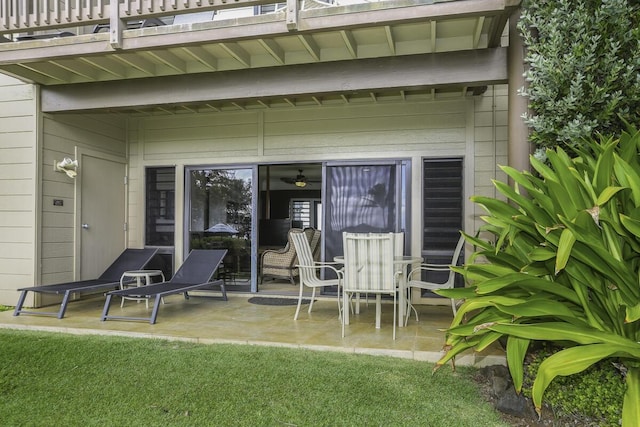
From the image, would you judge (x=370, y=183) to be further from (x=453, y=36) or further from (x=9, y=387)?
(x=9, y=387)

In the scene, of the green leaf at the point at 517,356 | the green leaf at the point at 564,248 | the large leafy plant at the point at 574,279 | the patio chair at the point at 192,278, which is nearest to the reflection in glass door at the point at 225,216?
the patio chair at the point at 192,278

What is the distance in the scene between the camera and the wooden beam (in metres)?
3.88

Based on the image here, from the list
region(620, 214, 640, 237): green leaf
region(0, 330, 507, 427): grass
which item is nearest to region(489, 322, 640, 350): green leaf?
region(620, 214, 640, 237): green leaf

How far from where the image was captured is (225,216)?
6281 millimetres

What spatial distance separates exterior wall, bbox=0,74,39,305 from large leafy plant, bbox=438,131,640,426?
16.1ft

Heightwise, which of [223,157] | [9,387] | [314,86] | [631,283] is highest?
[314,86]

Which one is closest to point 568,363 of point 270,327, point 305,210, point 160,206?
point 270,327

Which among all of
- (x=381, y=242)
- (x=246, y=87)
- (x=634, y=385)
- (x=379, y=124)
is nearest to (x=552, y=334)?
(x=634, y=385)

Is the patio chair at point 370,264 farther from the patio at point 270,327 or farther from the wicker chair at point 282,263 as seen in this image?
the wicker chair at point 282,263

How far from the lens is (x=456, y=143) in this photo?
5422 millimetres

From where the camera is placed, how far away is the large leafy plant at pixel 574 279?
6.20ft

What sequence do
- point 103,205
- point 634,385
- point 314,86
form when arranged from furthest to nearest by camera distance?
point 103,205 < point 314,86 < point 634,385

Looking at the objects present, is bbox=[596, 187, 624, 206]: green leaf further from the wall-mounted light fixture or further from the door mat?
the wall-mounted light fixture

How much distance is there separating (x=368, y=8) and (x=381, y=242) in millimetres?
2001
